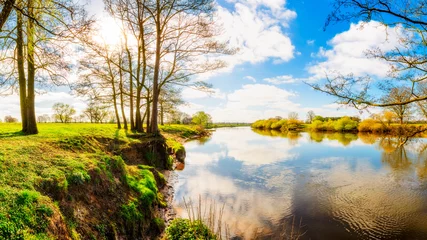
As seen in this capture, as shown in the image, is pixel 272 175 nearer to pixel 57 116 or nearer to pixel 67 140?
pixel 67 140

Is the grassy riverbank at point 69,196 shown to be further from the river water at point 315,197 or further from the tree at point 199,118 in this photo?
the tree at point 199,118

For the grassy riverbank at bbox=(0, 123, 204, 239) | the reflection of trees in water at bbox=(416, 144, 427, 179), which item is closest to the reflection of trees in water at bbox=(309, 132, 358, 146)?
the reflection of trees in water at bbox=(416, 144, 427, 179)

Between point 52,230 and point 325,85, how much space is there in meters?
6.62

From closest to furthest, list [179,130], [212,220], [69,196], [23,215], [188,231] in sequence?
[23,215] < [69,196] < [188,231] < [212,220] < [179,130]

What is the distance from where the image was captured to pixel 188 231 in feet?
19.3

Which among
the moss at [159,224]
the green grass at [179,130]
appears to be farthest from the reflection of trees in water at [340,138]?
the moss at [159,224]

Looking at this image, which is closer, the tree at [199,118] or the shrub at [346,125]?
the shrub at [346,125]

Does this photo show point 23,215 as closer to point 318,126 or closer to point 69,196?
point 69,196

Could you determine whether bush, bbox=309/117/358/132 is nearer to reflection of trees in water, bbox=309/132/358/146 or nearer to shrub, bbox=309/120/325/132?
shrub, bbox=309/120/325/132

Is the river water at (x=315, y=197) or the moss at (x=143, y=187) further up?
the moss at (x=143, y=187)

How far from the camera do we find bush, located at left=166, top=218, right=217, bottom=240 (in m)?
5.70

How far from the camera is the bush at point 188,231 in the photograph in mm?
5703

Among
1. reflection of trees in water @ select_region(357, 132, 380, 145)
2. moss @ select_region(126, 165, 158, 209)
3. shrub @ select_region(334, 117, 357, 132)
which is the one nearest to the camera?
moss @ select_region(126, 165, 158, 209)

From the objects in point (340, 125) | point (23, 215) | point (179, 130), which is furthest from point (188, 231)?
point (340, 125)
